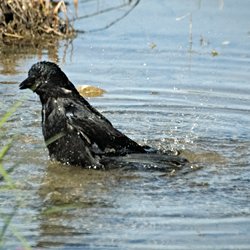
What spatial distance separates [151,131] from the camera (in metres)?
9.65

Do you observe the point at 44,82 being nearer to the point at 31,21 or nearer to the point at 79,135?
the point at 79,135

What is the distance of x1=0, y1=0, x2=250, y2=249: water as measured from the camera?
6.64 metres

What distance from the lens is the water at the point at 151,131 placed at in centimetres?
664

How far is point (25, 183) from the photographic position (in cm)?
785

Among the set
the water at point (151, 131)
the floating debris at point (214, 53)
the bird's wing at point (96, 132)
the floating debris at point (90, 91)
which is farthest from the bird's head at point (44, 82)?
the floating debris at point (214, 53)

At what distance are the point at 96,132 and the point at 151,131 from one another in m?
1.29

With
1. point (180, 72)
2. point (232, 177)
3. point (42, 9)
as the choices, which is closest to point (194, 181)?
point (232, 177)

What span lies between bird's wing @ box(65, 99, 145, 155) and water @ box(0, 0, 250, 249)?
24 centimetres

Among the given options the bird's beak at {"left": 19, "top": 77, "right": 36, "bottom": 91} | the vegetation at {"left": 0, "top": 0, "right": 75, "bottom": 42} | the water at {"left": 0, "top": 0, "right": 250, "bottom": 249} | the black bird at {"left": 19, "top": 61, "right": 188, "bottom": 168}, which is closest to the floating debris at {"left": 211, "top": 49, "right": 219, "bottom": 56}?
the water at {"left": 0, "top": 0, "right": 250, "bottom": 249}

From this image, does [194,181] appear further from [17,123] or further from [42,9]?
[42,9]

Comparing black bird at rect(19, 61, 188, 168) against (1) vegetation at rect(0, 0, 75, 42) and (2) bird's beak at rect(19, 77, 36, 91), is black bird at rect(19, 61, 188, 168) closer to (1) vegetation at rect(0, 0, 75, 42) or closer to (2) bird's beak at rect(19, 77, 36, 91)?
(2) bird's beak at rect(19, 77, 36, 91)

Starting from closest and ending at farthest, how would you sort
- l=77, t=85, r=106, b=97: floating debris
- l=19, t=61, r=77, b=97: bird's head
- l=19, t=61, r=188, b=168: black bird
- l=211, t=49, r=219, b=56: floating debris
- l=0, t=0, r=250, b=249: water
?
l=0, t=0, r=250, b=249: water
l=19, t=61, r=188, b=168: black bird
l=19, t=61, r=77, b=97: bird's head
l=77, t=85, r=106, b=97: floating debris
l=211, t=49, r=219, b=56: floating debris

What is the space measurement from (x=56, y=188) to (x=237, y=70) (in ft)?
14.1

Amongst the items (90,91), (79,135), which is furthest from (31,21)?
(79,135)
